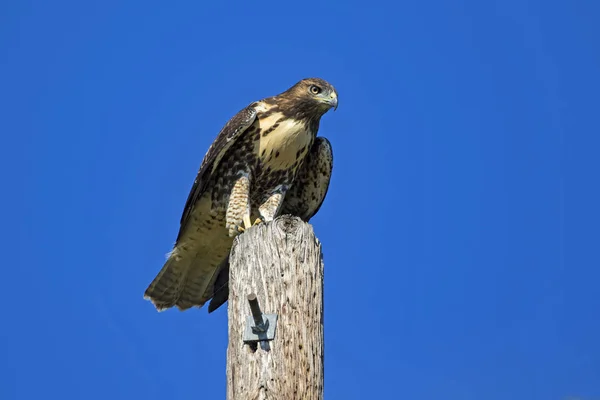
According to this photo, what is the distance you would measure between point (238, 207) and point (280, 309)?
2913mm

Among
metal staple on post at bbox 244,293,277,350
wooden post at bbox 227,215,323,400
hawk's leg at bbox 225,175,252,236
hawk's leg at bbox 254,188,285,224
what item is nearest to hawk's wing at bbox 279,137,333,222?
hawk's leg at bbox 254,188,285,224

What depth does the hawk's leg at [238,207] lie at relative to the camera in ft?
25.9

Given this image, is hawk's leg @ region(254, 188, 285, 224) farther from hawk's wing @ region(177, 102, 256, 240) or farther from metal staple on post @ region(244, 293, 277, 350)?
metal staple on post @ region(244, 293, 277, 350)

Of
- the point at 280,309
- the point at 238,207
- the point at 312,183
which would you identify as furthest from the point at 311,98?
the point at 280,309

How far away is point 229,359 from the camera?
516cm

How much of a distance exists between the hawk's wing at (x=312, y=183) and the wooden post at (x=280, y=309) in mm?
3107

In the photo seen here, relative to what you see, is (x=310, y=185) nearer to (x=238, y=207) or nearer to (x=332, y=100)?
(x=332, y=100)

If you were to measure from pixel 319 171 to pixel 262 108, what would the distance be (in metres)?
0.86

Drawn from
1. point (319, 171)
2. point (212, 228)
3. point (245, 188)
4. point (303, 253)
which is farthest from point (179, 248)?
point (303, 253)

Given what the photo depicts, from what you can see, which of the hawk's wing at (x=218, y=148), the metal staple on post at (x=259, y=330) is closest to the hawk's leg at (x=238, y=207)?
the hawk's wing at (x=218, y=148)

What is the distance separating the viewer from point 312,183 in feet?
28.6

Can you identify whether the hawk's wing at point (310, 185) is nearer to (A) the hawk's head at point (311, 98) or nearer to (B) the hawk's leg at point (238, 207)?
(A) the hawk's head at point (311, 98)

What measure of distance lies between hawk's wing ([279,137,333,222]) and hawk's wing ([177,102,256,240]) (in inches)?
31.6

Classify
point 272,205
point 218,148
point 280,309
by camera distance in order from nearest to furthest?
point 280,309
point 218,148
point 272,205
